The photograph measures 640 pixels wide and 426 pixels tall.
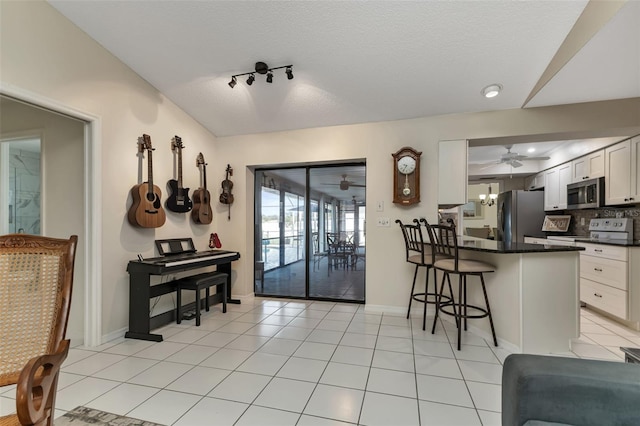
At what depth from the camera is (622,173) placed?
132 inches

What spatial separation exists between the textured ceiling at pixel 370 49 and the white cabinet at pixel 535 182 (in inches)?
116

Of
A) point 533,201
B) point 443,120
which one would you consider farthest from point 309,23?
point 533,201

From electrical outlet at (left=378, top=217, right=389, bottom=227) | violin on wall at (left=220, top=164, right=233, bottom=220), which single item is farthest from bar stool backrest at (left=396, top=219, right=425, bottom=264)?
violin on wall at (left=220, top=164, right=233, bottom=220)

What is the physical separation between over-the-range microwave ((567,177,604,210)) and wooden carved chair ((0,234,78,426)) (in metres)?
5.39

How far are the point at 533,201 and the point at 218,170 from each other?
5.57 metres

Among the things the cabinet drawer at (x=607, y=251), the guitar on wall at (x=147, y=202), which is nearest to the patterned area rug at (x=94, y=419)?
the guitar on wall at (x=147, y=202)

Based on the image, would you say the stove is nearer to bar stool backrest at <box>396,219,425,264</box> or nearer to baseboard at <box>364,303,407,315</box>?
bar stool backrest at <box>396,219,425,264</box>

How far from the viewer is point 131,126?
115 inches

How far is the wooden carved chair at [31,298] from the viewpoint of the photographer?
1.22m

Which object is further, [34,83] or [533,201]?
[533,201]

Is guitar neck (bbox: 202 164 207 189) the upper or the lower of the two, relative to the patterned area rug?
upper

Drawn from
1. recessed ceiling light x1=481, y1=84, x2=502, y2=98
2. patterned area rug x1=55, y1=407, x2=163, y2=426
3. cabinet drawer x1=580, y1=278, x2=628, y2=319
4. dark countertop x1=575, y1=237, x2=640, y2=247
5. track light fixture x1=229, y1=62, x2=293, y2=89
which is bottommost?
patterned area rug x1=55, y1=407, x2=163, y2=426

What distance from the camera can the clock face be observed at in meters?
3.41

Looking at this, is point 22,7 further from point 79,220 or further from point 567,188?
point 567,188
